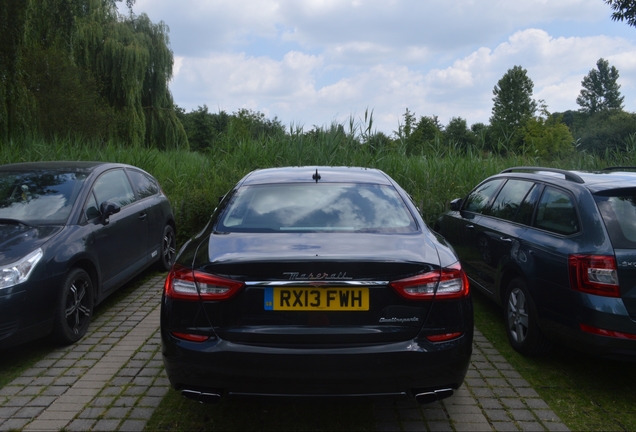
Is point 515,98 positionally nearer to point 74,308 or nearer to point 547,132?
point 547,132

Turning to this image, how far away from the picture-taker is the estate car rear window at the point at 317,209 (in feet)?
11.0

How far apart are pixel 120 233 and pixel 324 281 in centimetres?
385

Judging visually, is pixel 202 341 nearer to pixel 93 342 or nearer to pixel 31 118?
pixel 93 342

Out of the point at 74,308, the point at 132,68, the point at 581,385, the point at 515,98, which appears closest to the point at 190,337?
the point at 74,308

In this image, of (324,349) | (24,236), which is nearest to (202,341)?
(324,349)

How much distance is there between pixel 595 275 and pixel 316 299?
2.05 metres

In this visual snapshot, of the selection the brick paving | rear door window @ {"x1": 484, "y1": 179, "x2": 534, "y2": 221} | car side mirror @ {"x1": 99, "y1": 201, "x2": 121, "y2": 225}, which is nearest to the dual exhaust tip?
the brick paving

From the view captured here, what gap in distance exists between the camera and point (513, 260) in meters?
4.58

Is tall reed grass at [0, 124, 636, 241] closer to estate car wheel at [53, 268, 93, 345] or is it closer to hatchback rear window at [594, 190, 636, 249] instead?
estate car wheel at [53, 268, 93, 345]

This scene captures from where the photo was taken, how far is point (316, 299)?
8.81 ft

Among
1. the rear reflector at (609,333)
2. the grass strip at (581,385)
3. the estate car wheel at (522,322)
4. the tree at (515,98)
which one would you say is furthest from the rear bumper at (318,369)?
the tree at (515,98)

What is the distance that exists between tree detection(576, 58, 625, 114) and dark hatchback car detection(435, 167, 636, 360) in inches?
4342

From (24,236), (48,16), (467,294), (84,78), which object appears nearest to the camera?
(467,294)

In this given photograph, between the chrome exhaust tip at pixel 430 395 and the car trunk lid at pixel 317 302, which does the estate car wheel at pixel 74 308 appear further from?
the chrome exhaust tip at pixel 430 395
